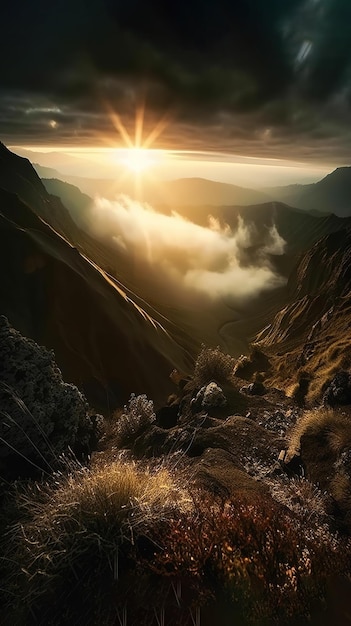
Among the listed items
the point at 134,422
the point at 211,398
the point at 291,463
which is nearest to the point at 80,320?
the point at 134,422

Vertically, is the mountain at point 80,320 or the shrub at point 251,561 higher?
the shrub at point 251,561

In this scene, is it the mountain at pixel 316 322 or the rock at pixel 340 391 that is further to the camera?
the mountain at pixel 316 322

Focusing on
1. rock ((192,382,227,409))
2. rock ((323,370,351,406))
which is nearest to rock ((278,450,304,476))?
rock ((323,370,351,406))

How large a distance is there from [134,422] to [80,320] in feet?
178

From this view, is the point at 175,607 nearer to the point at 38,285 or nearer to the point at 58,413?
the point at 58,413

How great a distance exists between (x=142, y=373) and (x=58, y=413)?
52.2 m

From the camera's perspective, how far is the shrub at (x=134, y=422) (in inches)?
530

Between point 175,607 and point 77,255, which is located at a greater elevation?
point 175,607

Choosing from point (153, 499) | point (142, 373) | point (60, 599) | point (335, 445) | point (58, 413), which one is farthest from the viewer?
point (142, 373)

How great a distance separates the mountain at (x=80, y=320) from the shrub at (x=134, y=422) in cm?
3969

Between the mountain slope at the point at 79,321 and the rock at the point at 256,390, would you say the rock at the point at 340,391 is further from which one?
the mountain slope at the point at 79,321

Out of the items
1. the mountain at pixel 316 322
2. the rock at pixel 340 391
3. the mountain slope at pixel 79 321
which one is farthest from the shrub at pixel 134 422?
the mountain slope at pixel 79 321

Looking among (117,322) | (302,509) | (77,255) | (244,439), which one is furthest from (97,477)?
(77,255)

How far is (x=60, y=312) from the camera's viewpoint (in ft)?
213
